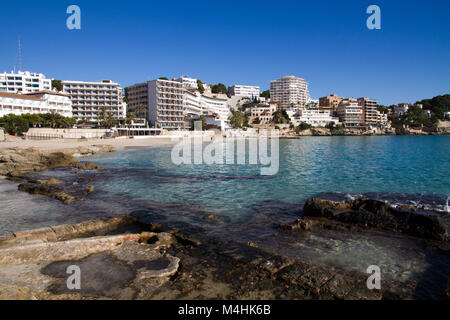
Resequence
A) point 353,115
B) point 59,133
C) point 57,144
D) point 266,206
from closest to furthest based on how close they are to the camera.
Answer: point 266,206
point 57,144
point 59,133
point 353,115

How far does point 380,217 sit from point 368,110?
645ft

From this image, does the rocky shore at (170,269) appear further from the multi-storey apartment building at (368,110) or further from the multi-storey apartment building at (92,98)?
the multi-storey apartment building at (368,110)

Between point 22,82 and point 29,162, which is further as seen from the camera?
point 22,82

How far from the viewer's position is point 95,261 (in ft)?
23.2

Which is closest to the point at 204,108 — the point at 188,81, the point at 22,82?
the point at 188,81

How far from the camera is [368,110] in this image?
18162cm

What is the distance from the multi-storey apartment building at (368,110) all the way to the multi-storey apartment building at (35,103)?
6808 inches

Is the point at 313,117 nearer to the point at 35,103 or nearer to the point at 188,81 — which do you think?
the point at 188,81

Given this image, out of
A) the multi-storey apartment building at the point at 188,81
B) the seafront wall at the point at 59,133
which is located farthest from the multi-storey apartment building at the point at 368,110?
the seafront wall at the point at 59,133
